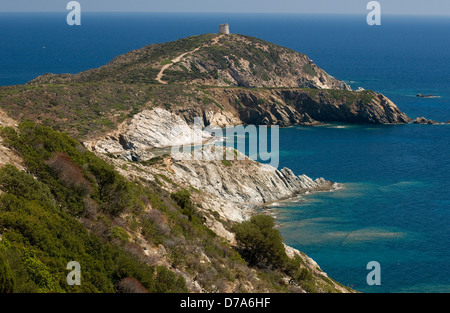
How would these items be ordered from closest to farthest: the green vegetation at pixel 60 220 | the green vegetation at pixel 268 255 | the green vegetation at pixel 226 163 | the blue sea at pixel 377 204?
the green vegetation at pixel 60 220 → the green vegetation at pixel 268 255 → the blue sea at pixel 377 204 → the green vegetation at pixel 226 163

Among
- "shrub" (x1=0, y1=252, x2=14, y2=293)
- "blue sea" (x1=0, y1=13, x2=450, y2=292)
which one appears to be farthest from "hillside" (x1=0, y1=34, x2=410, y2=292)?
"blue sea" (x1=0, y1=13, x2=450, y2=292)

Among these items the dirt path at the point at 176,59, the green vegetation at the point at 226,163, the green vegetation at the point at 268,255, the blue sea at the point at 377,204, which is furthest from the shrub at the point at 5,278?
the dirt path at the point at 176,59

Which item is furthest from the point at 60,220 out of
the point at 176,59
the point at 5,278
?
the point at 176,59

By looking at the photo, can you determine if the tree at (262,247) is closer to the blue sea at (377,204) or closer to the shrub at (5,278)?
the blue sea at (377,204)

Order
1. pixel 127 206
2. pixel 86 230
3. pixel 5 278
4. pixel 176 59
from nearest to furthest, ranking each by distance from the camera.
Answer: pixel 5 278 → pixel 86 230 → pixel 127 206 → pixel 176 59

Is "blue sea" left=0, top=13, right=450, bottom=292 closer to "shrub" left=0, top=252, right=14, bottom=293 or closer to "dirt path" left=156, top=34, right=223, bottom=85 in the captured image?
"dirt path" left=156, top=34, right=223, bottom=85

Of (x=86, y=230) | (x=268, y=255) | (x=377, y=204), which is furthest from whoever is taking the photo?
(x=377, y=204)

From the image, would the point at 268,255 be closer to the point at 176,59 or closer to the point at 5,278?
the point at 5,278
